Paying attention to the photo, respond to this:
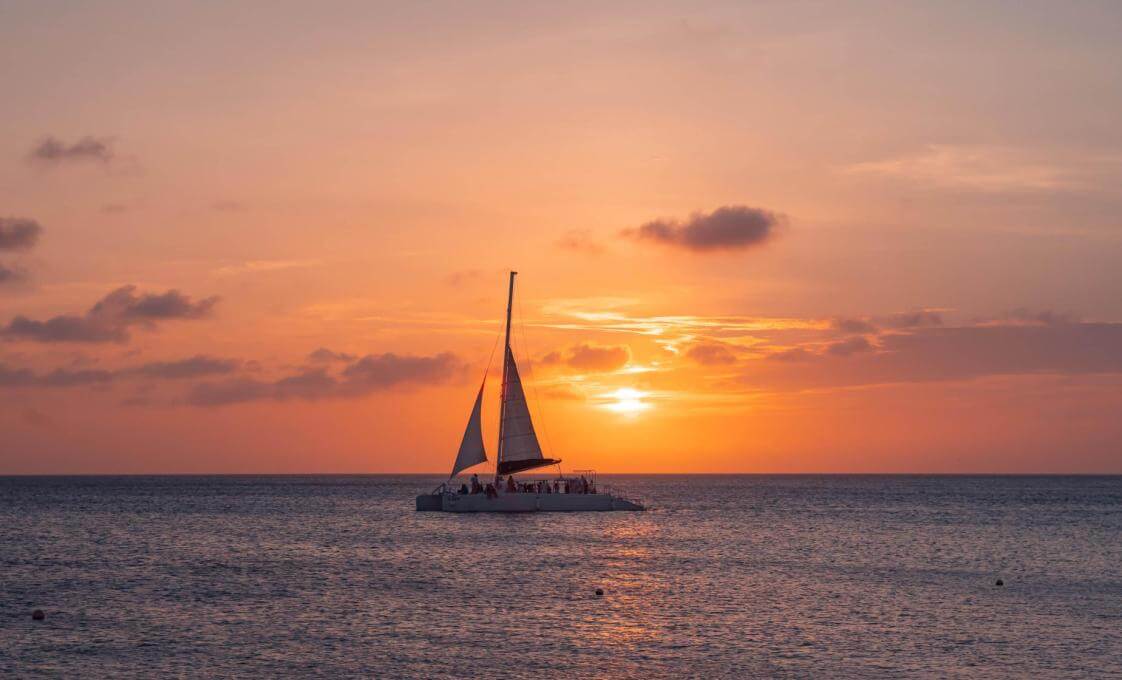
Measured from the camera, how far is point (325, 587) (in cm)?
6147

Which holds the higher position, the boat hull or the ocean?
the boat hull

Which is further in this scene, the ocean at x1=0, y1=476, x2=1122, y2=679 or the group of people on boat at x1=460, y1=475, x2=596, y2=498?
the group of people on boat at x1=460, y1=475, x2=596, y2=498

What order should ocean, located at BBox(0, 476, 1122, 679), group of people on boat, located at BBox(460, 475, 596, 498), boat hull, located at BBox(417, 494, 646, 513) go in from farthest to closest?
group of people on boat, located at BBox(460, 475, 596, 498), boat hull, located at BBox(417, 494, 646, 513), ocean, located at BBox(0, 476, 1122, 679)

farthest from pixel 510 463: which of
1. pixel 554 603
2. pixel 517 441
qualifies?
pixel 554 603

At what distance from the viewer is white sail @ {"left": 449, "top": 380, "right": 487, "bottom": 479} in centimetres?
10956

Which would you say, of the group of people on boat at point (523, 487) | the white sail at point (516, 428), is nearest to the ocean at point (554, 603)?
the group of people on boat at point (523, 487)

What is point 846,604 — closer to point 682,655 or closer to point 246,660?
point 682,655

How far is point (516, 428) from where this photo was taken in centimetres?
10944

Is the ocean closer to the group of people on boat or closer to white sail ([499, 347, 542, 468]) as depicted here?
the group of people on boat

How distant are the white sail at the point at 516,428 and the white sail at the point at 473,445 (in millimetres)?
2196

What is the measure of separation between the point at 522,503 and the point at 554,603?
172ft

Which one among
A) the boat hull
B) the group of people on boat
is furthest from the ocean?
the group of people on boat

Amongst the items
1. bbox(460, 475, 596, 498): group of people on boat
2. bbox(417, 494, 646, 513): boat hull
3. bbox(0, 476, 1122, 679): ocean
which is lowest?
bbox(0, 476, 1122, 679): ocean

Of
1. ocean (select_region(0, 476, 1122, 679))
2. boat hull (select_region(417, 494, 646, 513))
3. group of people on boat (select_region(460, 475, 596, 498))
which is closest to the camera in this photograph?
ocean (select_region(0, 476, 1122, 679))
